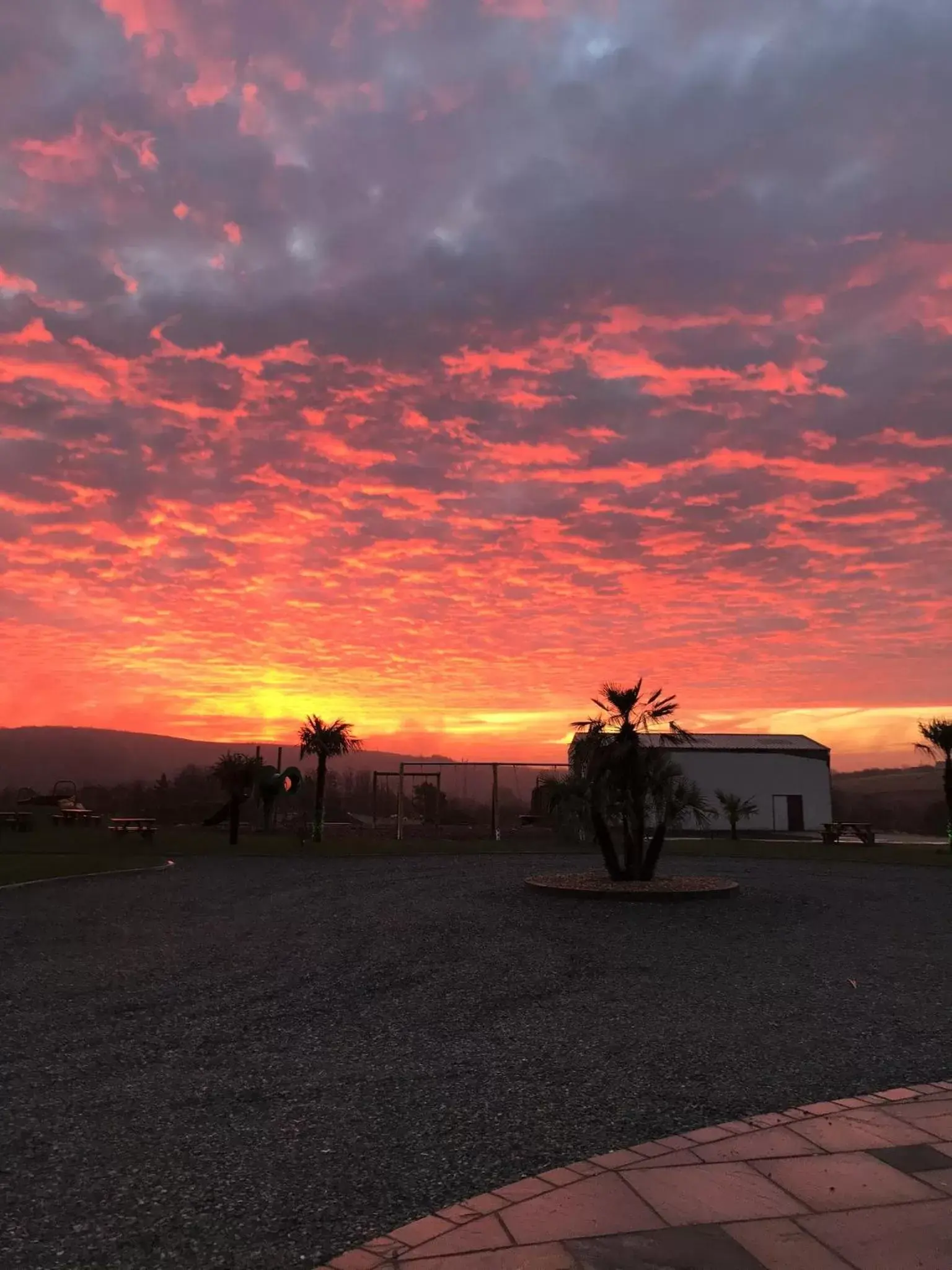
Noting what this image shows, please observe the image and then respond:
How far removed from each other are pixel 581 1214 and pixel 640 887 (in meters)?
12.4

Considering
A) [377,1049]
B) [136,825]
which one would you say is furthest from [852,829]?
[377,1049]

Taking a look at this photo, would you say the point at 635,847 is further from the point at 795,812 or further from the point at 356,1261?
the point at 795,812

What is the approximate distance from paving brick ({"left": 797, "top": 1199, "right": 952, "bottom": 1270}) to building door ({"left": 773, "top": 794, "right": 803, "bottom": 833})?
45117 millimetres

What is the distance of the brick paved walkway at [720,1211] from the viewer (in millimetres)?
3439

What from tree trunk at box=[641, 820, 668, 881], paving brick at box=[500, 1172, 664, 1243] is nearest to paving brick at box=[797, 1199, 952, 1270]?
paving brick at box=[500, 1172, 664, 1243]

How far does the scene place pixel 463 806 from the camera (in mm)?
40531

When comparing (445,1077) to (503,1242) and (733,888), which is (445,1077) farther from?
(733,888)

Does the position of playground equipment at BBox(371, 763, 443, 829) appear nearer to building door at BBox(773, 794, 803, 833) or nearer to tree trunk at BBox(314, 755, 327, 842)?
tree trunk at BBox(314, 755, 327, 842)

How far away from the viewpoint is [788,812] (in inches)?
1850

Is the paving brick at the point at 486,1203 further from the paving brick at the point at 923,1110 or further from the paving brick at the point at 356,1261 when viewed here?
the paving brick at the point at 923,1110

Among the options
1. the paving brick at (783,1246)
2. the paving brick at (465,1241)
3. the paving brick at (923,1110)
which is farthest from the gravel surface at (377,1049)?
the paving brick at (783,1246)

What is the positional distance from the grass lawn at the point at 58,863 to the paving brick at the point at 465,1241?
16.5 metres

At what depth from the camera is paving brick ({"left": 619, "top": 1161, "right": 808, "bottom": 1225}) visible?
380cm

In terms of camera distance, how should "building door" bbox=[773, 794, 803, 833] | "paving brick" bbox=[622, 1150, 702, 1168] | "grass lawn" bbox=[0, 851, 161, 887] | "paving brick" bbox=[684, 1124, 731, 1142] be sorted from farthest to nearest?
"building door" bbox=[773, 794, 803, 833]
"grass lawn" bbox=[0, 851, 161, 887]
"paving brick" bbox=[684, 1124, 731, 1142]
"paving brick" bbox=[622, 1150, 702, 1168]
